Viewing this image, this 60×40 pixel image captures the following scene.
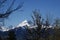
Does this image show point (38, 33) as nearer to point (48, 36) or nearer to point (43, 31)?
point (43, 31)

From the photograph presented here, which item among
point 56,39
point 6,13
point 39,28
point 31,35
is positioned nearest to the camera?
point 6,13

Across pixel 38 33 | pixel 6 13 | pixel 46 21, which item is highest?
pixel 46 21

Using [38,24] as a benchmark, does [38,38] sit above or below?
below

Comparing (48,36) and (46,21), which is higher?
(46,21)

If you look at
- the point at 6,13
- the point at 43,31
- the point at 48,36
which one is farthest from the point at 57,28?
the point at 6,13

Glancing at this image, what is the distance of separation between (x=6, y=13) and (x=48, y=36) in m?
20.5

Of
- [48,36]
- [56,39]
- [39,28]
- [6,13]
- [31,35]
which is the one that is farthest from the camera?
[56,39]

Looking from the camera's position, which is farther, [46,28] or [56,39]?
[56,39]

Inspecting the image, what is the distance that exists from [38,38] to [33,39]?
58.9 inches

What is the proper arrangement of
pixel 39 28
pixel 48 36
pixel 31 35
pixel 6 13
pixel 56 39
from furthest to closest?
1. pixel 56 39
2. pixel 48 36
3. pixel 31 35
4. pixel 39 28
5. pixel 6 13

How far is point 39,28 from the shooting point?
22.9 metres

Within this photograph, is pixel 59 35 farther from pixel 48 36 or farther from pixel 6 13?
pixel 6 13

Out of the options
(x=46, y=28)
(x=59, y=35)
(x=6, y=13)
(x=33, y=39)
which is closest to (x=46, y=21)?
(x=46, y=28)

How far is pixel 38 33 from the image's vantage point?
906 inches
